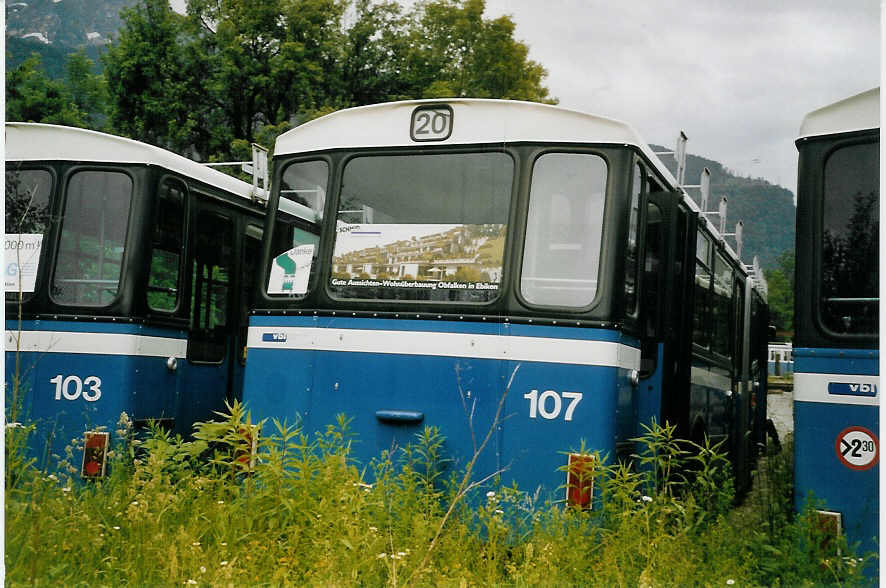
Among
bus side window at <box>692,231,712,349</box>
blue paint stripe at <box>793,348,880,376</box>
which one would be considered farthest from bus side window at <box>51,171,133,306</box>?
blue paint stripe at <box>793,348,880,376</box>

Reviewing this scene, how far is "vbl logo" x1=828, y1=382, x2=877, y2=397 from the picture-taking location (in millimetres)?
4906

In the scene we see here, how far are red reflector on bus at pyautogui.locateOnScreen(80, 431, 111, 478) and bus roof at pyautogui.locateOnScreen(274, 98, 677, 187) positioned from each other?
247 centimetres

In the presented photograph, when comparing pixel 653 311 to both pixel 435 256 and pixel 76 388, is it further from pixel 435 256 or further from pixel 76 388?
pixel 76 388

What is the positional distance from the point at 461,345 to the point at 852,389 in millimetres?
2229

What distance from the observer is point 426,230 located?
19.6ft

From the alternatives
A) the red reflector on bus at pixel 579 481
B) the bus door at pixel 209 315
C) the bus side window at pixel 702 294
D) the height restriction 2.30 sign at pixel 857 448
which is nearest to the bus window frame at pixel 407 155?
the red reflector on bus at pixel 579 481

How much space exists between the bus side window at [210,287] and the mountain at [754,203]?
12.8 ft

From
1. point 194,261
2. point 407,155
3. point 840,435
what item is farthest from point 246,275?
point 840,435

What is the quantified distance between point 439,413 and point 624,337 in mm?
1234

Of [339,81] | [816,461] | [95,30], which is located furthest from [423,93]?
[816,461]

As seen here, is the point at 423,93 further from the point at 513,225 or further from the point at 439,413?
the point at 439,413

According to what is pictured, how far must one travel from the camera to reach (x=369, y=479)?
20.0ft

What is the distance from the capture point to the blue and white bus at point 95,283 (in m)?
6.91

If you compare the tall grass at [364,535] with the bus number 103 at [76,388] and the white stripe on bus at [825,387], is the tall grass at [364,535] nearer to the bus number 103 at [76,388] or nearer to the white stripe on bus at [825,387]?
the white stripe on bus at [825,387]
